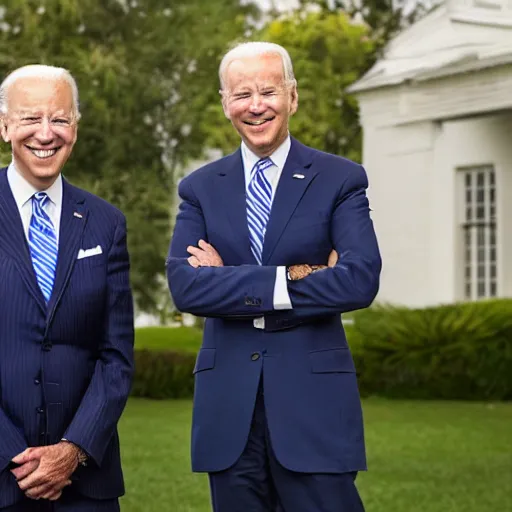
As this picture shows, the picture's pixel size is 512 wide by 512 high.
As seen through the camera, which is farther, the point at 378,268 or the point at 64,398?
the point at 378,268

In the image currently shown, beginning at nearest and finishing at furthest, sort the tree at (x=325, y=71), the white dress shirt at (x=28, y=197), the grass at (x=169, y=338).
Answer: the white dress shirt at (x=28, y=197) < the grass at (x=169, y=338) < the tree at (x=325, y=71)

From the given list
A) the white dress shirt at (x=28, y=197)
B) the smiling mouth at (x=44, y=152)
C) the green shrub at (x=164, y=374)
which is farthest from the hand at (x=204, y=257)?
the green shrub at (x=164, y=374)

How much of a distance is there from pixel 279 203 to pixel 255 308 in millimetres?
347

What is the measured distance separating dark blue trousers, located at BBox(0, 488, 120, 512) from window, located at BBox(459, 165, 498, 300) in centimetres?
1925

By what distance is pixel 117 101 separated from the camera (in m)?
27.9

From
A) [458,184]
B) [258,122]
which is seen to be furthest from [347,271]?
[458,184]

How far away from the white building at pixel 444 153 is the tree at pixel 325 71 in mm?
4301

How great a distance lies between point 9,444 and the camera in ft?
13.1

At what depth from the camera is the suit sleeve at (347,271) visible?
4355mm

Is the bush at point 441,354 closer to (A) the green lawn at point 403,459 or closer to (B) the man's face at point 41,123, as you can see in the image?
(A) the green lawn at point 403,459

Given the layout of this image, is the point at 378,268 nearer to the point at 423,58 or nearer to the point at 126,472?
the point at 126,472

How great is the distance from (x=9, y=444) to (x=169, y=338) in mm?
19630

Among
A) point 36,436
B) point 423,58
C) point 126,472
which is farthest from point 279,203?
point 423,58

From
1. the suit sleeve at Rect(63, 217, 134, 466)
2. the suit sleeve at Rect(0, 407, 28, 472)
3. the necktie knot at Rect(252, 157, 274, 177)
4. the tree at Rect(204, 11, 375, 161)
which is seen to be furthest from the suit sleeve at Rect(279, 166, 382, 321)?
the tree at Rect(204, 11, 375, 161)
